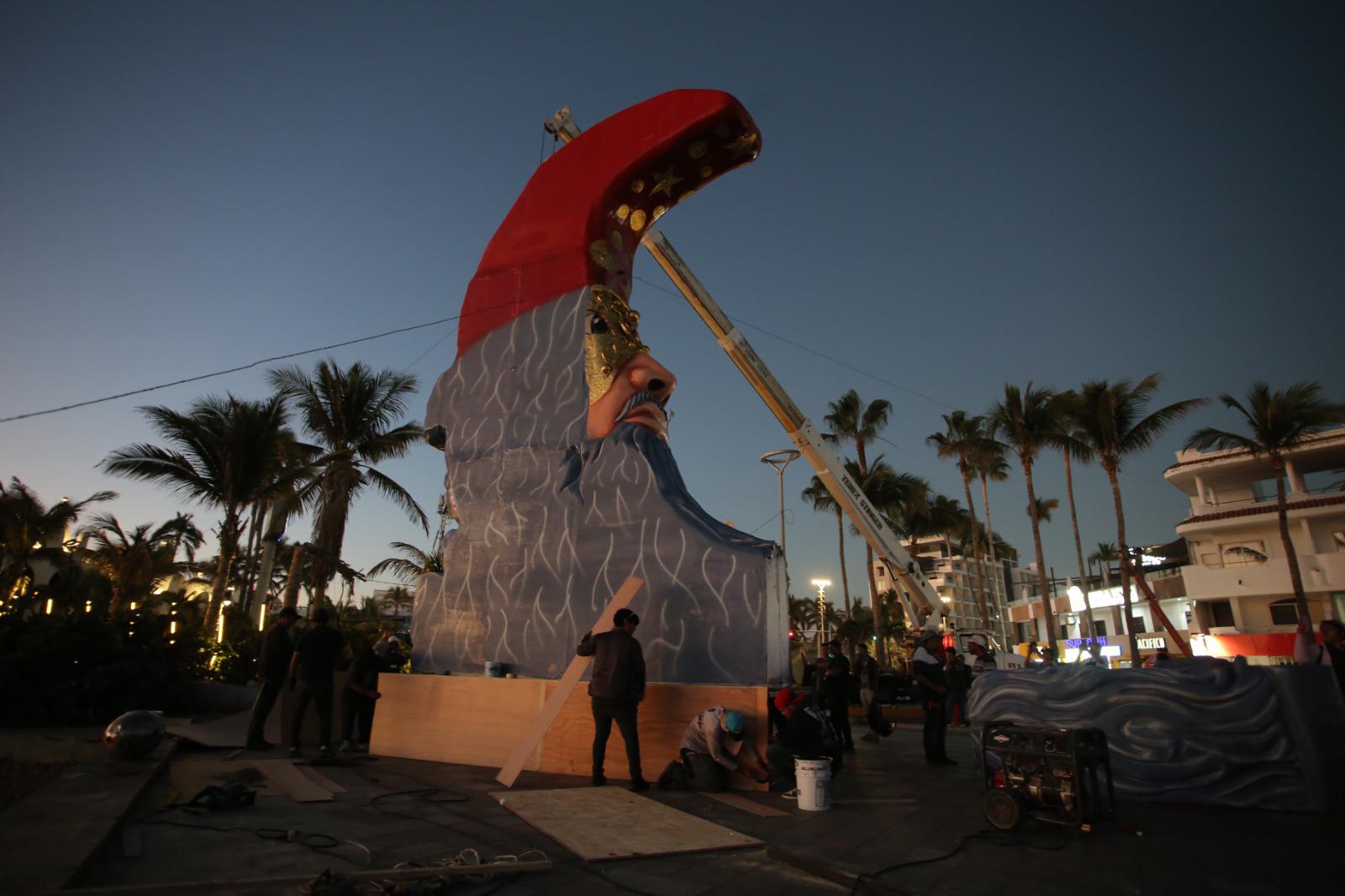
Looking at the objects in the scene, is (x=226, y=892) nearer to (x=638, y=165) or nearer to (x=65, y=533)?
(x=638, y=165)

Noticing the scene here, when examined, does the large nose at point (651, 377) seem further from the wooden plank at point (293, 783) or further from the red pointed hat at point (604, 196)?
the wooden plank at point (293, 783)

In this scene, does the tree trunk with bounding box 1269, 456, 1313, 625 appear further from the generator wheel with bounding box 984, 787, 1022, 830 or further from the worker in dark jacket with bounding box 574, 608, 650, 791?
the worker in dark jacket with bounding box 574, 608, 650, 791

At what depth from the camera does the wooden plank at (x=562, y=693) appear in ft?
21.8

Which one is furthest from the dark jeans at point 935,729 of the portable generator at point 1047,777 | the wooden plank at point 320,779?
the wooden plank at point 320,779

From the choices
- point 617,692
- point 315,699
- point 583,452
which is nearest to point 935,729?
point 617,692

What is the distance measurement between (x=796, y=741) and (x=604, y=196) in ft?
21.7

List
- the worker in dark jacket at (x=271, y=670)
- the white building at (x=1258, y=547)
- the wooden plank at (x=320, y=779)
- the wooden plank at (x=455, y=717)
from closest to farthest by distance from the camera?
1. the wooden plank at (x=320, y=779)
2. the wooden plank at (x=455, y=717)
3. the worker in dark jacket at (x=271, y=670)
4. the white building at (x=1258, y=547)

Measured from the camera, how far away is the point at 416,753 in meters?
8.02

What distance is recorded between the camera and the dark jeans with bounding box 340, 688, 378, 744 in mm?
8742

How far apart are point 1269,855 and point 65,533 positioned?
36.3 meters

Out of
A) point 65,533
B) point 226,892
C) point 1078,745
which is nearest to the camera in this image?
point 226,892

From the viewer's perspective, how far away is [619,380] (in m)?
8.32

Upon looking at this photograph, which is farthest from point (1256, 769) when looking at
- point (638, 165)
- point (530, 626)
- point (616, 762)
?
point (638, 165)

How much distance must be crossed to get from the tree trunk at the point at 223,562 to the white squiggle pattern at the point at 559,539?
9.44 meters
